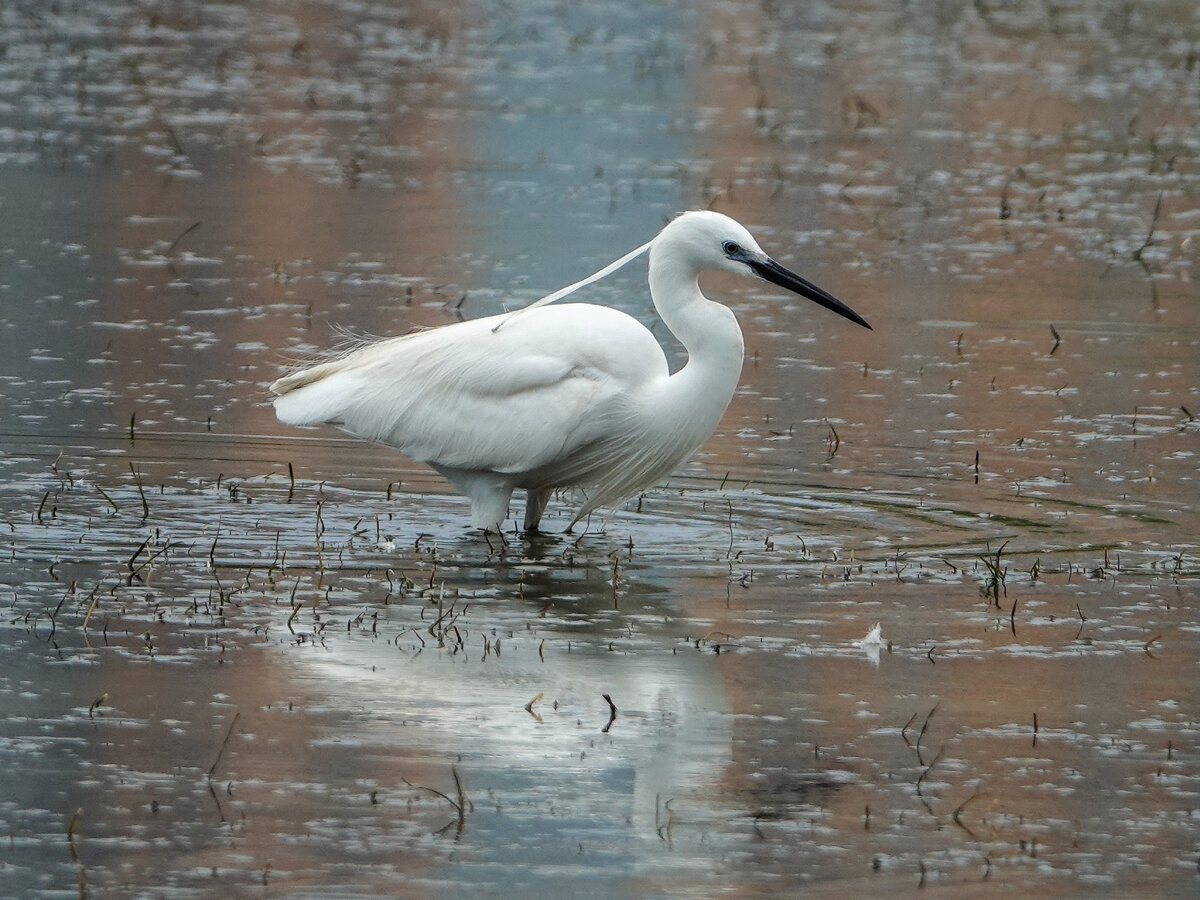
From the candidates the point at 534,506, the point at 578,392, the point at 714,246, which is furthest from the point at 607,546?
the point at 714,246

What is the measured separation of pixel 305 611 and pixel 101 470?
1914 mm

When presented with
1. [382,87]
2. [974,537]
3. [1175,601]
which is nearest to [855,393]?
[974,537]

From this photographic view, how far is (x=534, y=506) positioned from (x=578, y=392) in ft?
2.07

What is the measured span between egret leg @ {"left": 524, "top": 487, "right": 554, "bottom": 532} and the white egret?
11cm

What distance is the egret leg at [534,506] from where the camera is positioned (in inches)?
297

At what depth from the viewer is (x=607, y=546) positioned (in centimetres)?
725

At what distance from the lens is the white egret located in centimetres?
708

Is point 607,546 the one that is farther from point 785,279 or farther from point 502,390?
point 785,279

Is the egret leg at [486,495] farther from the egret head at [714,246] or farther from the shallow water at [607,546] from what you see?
the egret head at [714,246]

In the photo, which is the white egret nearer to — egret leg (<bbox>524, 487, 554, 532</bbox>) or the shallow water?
egret leg (<bbox>524, 487, 554, 532</bbox>)

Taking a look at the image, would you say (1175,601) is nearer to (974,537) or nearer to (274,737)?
(974,537)

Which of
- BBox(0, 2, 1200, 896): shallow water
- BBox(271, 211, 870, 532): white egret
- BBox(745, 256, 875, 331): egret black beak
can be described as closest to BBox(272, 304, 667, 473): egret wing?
BBox(271, 211, 870, 532): white egret

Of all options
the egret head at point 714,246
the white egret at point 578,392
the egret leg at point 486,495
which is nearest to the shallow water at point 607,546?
the egret leg at point 486,495

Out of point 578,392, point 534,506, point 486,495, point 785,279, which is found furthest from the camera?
point 534,506
